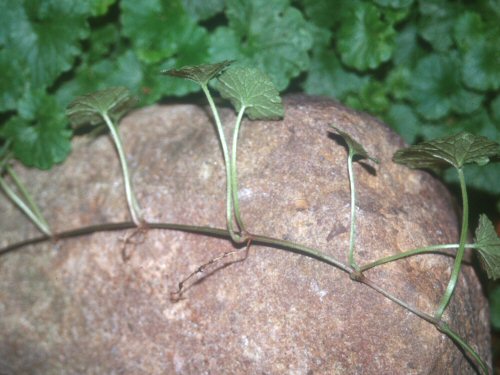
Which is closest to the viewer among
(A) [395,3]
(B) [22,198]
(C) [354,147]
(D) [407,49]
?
(C) [354,147]

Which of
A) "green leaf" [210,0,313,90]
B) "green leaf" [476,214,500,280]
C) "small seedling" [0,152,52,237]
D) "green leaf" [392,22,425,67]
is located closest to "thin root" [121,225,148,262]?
"small seedling" [0,152,52,237]

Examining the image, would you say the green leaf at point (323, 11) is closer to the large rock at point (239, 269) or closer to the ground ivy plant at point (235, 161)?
the large rock at point (239, 269)

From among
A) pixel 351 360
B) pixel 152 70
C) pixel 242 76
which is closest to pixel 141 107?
pixel 152 70

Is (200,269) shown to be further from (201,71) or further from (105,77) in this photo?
(105,77)

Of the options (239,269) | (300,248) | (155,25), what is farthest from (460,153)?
(155,25)

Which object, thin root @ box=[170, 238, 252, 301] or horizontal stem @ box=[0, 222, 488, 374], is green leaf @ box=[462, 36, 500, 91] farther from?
thin root @ box=[170, 238, 252, 301]

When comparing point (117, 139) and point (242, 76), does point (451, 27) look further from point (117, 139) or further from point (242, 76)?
point (117, 139)
